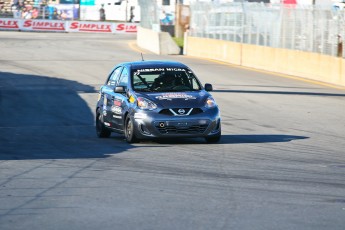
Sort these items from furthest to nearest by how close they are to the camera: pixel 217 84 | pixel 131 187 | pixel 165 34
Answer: pixel 165 34 < pixel 217 84 < pixel 131 187

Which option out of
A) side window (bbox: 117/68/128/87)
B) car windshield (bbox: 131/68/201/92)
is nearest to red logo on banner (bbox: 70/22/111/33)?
side window (bbox: 117/68/128/87)

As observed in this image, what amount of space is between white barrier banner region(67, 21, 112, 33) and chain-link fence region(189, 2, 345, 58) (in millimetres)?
26701

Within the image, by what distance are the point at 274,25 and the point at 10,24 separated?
129 ft

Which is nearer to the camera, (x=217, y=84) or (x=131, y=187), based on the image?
(x=131, y=187)

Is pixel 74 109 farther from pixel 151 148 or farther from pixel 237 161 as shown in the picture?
pixel 237 161

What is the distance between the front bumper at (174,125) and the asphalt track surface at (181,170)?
26 centimetres

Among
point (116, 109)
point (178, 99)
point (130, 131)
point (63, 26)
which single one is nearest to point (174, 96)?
point (178, 99)

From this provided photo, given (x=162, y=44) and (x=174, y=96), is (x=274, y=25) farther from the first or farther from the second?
(x=174, y=96)

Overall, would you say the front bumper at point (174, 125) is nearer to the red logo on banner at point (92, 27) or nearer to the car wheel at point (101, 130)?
the car wheel at point (101, 130)

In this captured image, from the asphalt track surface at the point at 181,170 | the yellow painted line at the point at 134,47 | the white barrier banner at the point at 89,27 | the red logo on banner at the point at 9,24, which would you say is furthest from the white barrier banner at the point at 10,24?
the asphalt track surface at the point at 181,170

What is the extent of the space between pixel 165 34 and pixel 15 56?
8.46 meters

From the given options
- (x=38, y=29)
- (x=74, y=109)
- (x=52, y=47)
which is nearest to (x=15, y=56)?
(x=52, y=47)

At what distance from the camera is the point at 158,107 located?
15891mm

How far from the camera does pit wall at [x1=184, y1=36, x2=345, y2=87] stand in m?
31.9
